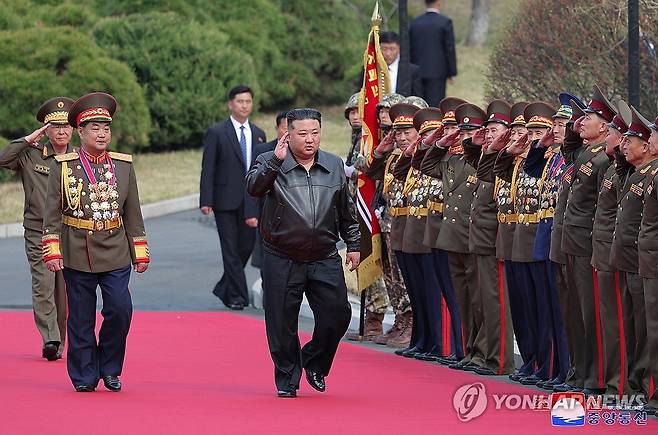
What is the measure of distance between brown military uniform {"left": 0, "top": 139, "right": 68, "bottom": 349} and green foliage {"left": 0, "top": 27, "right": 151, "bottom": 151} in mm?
15234

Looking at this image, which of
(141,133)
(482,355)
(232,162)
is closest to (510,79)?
(232,162)

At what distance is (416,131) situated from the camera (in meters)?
13.7

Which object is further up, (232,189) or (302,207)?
(302,207)

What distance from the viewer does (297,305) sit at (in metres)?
11.2

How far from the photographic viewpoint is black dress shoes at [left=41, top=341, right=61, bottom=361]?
1302 cm

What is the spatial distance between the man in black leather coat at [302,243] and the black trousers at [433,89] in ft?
38.0

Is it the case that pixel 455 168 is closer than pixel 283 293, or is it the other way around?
pixel 283 293

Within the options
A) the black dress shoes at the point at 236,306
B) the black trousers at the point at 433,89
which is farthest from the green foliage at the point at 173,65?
the black dress shoes at the point at 236,306

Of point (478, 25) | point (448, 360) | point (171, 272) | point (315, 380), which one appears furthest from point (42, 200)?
point (478, 25)

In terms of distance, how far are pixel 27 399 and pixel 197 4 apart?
85.1 ft

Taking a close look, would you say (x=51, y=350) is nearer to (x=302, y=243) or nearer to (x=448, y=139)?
(x=302, y=243)

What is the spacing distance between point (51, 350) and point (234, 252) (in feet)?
14.6

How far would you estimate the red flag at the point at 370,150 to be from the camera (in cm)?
1426

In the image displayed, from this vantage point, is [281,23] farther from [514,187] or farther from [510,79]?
[514,187]
